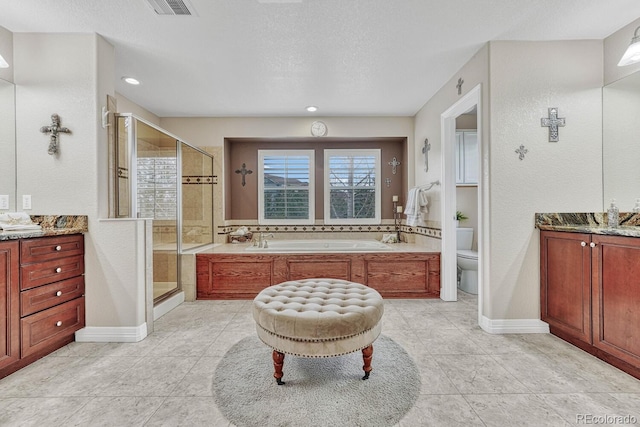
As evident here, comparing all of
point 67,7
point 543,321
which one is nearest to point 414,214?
point 543,321

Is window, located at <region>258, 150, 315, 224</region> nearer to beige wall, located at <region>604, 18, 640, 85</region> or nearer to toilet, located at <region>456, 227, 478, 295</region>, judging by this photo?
toilet, located at <region>456, 227, 478, 295</region>

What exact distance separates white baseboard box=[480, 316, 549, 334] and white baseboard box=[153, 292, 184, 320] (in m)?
3.01

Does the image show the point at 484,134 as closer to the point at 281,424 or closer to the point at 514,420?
the point at 514,420

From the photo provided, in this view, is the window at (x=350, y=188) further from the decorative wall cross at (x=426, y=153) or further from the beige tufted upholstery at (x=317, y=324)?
the beige tufted upholstery at (x=317, y=324)

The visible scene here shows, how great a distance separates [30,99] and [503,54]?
12.5 ft

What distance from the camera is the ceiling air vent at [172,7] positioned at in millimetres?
1897

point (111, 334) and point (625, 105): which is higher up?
point (625, 105)

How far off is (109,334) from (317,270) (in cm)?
198

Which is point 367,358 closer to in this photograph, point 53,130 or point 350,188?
point 53,130

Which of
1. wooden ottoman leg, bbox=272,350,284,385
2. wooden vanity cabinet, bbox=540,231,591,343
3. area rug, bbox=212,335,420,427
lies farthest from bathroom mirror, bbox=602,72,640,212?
wooden ottoman leg, bbox=272,350,284,385

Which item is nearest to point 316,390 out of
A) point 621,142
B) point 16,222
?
point 16,222

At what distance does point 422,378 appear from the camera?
1.76 meters

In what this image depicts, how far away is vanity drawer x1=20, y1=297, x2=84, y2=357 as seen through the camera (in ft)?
6.24

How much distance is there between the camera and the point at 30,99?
2.28m
